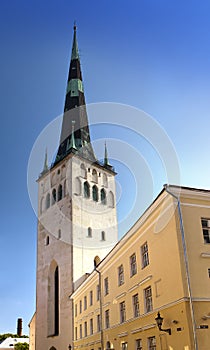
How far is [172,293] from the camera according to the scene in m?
16.0

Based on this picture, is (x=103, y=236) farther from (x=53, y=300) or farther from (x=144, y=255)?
(x=144, y=255)

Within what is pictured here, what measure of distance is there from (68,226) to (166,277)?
28446mm

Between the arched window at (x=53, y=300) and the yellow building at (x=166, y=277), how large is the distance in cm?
1951

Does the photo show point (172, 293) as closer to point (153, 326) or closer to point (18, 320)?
point (153, 326)

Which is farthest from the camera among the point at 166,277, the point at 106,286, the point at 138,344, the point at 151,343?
the point at 106,286

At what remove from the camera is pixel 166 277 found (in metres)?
16.8

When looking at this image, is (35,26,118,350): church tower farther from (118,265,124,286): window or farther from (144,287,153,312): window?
(144,287,153,312): window

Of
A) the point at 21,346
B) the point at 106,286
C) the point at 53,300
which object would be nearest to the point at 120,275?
the point at 106,286

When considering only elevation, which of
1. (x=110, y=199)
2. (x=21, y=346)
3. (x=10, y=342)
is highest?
(x=110, y=199)

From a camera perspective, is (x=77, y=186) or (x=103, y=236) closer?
(x=103, y=236)

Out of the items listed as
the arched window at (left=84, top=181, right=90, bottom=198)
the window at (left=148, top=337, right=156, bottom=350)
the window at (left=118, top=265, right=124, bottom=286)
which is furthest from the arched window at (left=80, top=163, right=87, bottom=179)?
the window at (left=148, top=337, right=156, bottom=350)

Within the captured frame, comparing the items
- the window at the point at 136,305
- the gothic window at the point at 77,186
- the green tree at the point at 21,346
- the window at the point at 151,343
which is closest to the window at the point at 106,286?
the window at the point at 136,305

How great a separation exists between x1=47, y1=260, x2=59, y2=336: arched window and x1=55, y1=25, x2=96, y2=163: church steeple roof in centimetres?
1463

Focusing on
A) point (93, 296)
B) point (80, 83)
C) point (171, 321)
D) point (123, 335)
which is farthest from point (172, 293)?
point (80, 83)
